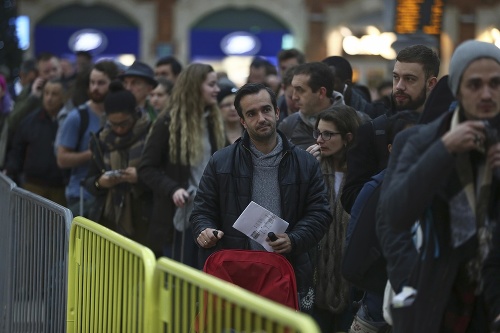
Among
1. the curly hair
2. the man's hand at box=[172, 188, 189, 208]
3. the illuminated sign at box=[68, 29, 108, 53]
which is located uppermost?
the curly hair

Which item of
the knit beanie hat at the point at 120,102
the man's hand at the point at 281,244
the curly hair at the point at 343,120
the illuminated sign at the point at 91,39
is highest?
the curly hair at the point at 343,120

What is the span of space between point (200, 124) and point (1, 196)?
1.58 m

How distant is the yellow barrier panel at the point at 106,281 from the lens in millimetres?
4723

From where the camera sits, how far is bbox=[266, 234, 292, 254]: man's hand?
19.1 ft

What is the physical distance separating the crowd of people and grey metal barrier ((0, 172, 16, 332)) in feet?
3.00

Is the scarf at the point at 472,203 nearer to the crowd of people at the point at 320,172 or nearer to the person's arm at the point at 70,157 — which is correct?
the crowd of people at the point at 320,172

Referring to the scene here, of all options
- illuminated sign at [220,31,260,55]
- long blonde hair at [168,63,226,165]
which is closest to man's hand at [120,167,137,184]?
long blonde hair at [168,63,226,165]

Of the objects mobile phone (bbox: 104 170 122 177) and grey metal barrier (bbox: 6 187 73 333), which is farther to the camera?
mobile phone (bbox: 104 170 122 177)

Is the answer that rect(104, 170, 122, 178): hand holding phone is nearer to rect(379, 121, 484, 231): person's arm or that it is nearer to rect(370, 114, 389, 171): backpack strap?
rect(370, 114, 389, 171): backpack strap

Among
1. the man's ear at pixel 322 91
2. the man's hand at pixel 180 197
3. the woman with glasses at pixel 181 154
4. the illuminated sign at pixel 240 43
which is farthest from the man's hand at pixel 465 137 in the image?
the illuminated sign at pixel 240 43

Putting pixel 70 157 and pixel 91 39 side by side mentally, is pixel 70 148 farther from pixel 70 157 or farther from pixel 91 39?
Result: pixel 91 39

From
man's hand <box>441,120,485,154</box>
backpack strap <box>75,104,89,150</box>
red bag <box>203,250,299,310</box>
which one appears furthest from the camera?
backpack strap <box>75,104,89,150</box>

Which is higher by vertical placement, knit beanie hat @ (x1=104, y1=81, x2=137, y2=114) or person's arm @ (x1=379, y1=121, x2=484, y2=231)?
person's arm @ (x1=379, y1=121, x2=484, y2=231)

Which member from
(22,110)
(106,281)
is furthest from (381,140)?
(22,110)
